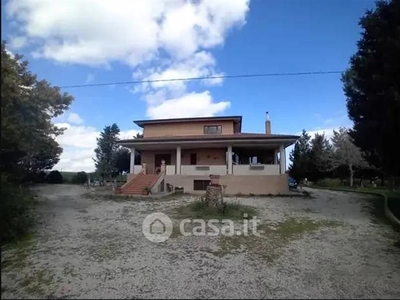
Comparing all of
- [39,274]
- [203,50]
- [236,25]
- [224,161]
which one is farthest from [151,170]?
[39,274]

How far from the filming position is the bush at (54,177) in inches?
1229

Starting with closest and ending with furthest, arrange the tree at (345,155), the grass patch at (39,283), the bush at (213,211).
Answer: the grass patch at (39,283)
the bush at (213,211)
the tree at (345,155)

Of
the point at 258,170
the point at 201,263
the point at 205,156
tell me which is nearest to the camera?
the point at 201,263

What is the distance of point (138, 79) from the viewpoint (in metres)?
13.6

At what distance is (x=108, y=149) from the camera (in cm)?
4728

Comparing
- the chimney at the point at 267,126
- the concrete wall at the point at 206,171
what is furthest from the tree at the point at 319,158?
the concrete wall at the point at 206,171

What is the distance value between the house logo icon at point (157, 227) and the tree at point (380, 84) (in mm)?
8655

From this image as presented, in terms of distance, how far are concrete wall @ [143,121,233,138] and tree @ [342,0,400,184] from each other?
12216 mm

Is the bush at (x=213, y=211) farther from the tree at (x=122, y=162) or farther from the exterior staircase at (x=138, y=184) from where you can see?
the tree at (x=122, y=162)

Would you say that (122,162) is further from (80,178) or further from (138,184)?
(138,184)

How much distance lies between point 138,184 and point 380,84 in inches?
579

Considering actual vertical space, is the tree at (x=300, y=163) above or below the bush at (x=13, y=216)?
above

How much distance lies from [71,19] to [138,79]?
18.2ft

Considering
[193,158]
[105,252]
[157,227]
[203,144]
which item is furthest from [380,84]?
[193,158]
